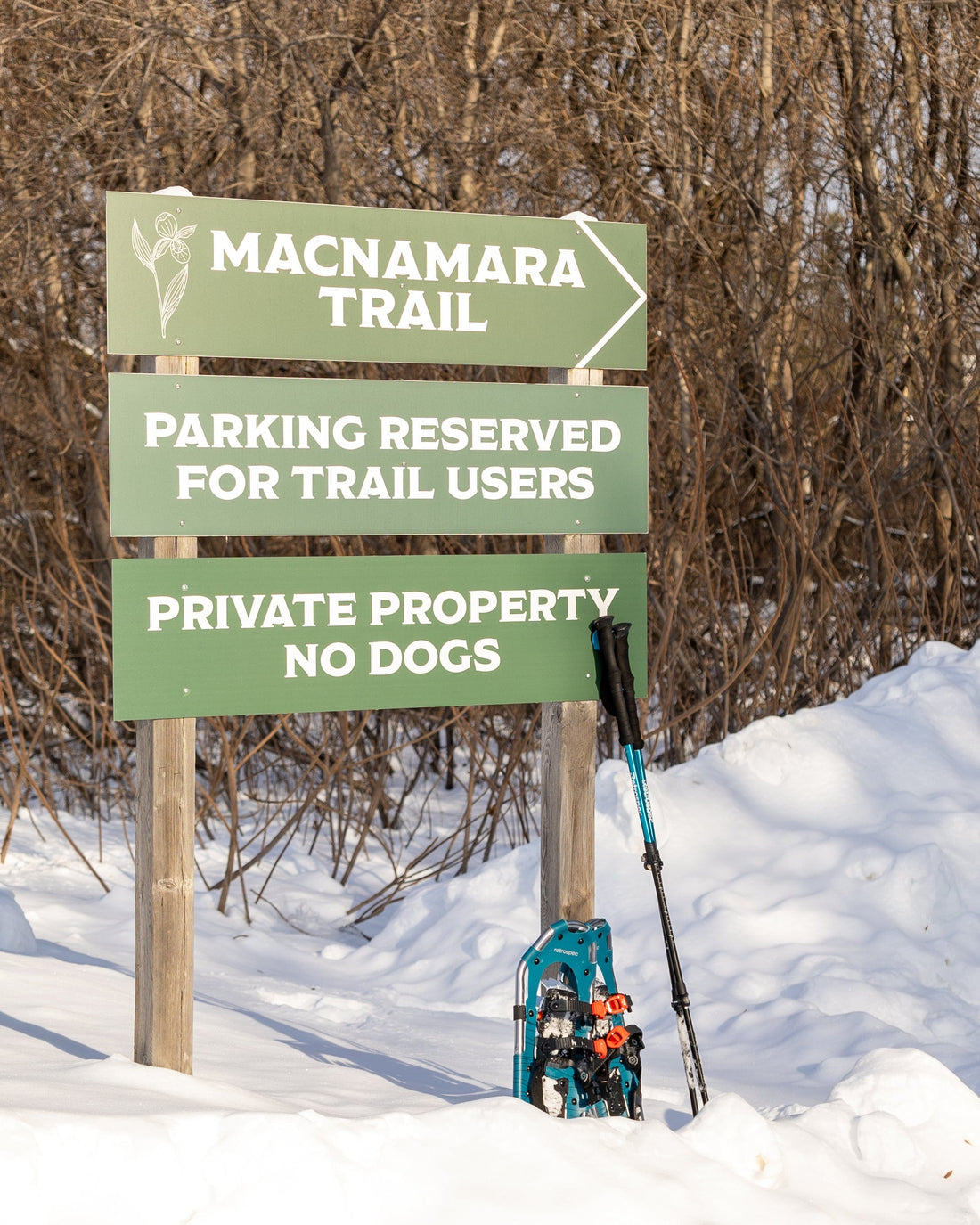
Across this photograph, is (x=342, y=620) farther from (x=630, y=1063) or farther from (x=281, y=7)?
(x=281, y=7)

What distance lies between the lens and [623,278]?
12.0 feet

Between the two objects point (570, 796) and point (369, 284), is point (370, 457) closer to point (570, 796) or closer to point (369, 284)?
point (369, 284)

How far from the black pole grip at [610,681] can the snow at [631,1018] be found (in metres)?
0.90

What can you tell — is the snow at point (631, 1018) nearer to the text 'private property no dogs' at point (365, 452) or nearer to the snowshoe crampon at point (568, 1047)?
the snowshoe crampon at point (568, 1047)

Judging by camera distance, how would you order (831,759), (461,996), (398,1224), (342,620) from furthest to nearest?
(831,759)
(461,996)
(342,620)
(398,1224)

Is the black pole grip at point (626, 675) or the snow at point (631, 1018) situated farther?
the black pole grip at point (626, 675)

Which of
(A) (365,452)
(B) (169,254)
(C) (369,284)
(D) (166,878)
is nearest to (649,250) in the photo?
(C) (369,284)

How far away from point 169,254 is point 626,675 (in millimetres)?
1469

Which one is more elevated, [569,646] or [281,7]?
[281,7]

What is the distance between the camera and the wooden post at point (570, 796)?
11.8 ft

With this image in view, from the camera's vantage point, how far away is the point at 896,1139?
312 cm

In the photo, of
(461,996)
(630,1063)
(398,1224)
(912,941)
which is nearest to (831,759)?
(912,941)

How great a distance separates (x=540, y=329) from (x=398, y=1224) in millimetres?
2121

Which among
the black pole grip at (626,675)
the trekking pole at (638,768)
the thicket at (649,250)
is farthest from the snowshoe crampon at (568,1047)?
the thicket at (649,250)
